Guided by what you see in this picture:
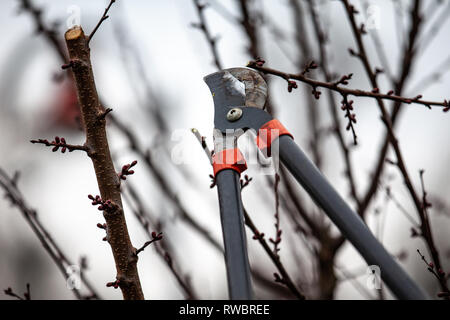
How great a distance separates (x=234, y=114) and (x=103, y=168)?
1.60 ft

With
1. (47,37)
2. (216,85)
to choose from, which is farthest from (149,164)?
(216,85)

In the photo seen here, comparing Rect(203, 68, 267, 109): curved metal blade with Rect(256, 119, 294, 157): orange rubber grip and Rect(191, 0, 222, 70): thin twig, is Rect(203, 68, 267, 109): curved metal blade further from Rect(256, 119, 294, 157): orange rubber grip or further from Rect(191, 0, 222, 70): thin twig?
Rect(191, 0, 222, 70): thin twig

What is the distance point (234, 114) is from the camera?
60.6 inches

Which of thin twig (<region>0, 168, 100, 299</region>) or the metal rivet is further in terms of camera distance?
thin twig (<region>0, 168, 100, 299</region>)

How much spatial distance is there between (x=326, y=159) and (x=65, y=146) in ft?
8.84

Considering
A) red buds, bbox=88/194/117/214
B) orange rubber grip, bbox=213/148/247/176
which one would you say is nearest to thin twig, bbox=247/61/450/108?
orange rubber grip, bbox=213/148/247/176

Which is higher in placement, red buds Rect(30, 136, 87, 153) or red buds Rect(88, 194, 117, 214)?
red buds Rect(30, 136, 87, 153)

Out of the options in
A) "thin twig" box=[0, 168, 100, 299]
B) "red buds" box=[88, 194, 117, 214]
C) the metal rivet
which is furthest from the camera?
"thin twig" box=[0, 168, 100, 299]

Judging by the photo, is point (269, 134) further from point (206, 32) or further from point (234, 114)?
point (206, 32)

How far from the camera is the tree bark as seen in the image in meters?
1.39

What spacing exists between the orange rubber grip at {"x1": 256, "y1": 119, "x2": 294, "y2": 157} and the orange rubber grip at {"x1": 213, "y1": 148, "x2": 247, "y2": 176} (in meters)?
0.08

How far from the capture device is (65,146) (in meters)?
1.37

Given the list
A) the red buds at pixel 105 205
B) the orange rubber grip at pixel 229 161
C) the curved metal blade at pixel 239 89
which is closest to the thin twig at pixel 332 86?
the curved metal blade at pixel 239 89

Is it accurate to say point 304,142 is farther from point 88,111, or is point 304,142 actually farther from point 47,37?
point 88,111
